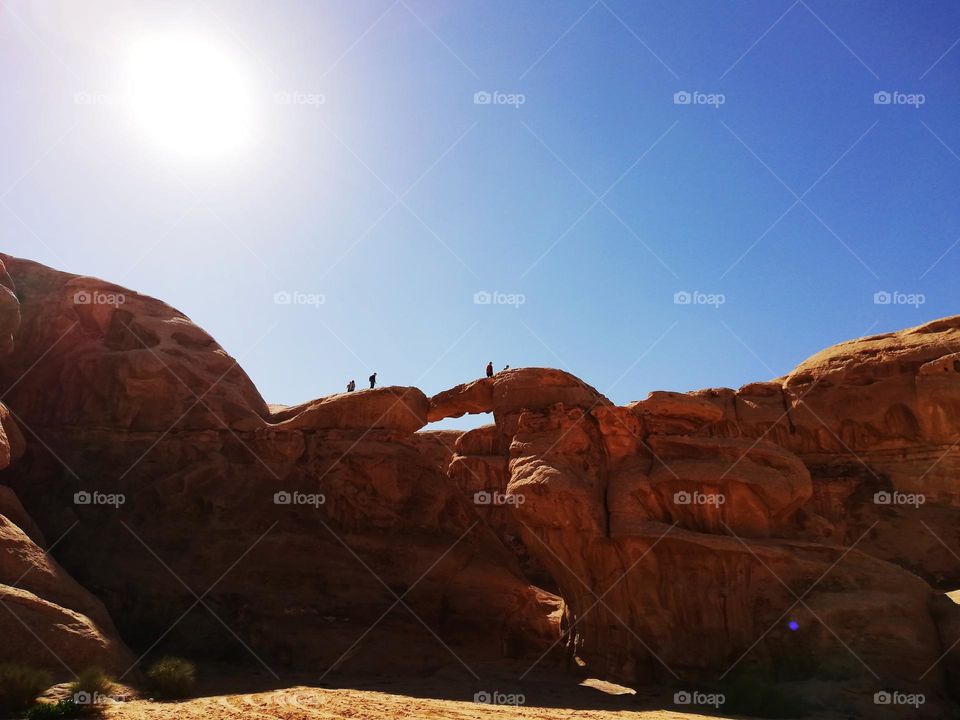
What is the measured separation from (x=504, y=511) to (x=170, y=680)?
18.5m

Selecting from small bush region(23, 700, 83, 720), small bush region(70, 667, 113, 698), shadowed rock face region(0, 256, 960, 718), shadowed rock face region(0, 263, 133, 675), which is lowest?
small bush region(23, 700, 83, 720)

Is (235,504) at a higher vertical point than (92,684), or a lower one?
A: higher

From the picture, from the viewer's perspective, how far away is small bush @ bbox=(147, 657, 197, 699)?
44.4 feet

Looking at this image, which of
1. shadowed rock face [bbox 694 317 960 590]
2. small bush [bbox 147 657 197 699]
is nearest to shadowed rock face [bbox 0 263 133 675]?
small bush [bbox 147 657 197 699]

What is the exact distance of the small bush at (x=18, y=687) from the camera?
36.5 feet

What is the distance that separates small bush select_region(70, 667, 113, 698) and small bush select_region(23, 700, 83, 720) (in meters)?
0.65

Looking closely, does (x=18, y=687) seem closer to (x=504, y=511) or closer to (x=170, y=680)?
(x=170, y=680)

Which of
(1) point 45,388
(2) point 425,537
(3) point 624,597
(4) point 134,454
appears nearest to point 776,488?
(3) point 624,597

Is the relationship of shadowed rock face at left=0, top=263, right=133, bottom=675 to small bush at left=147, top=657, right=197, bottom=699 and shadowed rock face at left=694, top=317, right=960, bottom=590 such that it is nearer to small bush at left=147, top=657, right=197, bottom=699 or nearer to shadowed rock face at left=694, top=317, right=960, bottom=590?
small bush at left=147, top=657, right=197, bottom=699

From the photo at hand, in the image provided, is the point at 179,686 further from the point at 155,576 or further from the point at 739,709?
the point at 739,709

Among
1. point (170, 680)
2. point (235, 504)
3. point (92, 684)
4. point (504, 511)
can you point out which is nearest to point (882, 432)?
point (504, 511)

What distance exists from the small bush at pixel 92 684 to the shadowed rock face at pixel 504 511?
5.10 m

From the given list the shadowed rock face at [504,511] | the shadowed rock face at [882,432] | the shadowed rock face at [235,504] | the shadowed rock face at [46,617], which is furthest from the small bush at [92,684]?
the shadowed rock face at [882,432]

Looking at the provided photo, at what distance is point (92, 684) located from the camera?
12180 millimetres
